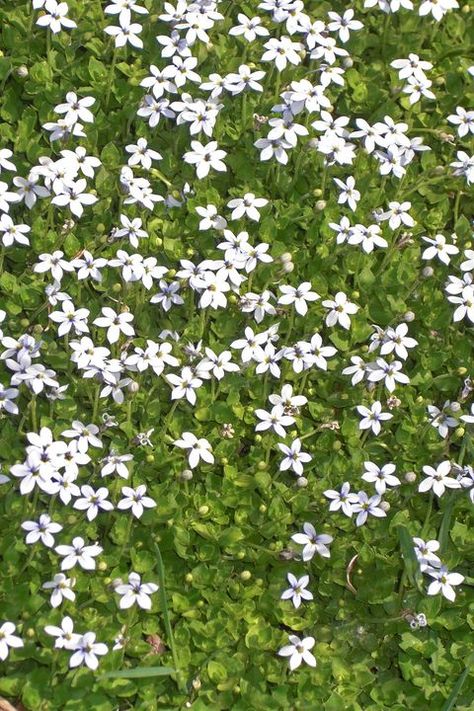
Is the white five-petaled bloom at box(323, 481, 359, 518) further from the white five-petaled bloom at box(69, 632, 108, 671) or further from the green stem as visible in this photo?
the white five-petaled bloom at box(69, 632, 108, 671)

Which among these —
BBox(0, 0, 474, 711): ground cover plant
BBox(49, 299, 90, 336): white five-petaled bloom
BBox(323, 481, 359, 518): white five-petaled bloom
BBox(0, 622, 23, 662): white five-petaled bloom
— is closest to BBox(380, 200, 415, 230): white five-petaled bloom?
BBox(0, 0, 474, 711): ground cover plant

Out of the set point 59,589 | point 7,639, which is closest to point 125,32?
point 59,589

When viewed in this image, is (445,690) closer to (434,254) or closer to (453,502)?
(453,502)

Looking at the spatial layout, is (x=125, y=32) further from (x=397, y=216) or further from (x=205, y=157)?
(x=397, y=216)

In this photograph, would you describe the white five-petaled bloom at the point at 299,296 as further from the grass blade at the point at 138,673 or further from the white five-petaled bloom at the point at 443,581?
the grass blade at the point at 138,673

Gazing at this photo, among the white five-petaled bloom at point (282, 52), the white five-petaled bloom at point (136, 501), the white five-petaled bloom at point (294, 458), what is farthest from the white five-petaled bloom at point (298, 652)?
the white five-petaled bloom at point (282, 52)

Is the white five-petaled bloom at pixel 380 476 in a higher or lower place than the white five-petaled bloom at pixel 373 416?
lower
